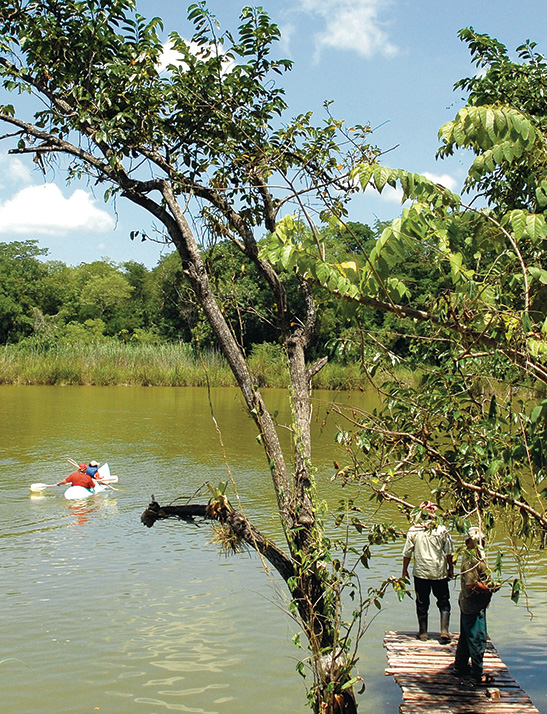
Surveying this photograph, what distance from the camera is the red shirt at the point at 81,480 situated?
1420 centimetres

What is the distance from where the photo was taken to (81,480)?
1427 cm

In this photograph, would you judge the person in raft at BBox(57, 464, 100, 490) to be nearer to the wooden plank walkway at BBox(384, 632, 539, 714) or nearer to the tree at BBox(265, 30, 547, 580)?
the wooden plank walkway at BBox(384, 632, 539, 714)

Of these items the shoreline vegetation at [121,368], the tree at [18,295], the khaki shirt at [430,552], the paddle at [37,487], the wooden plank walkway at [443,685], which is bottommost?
the wooden plank walkway at [443,685]

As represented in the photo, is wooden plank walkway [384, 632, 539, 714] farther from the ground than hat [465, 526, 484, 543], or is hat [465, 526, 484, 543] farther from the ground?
hat [465, 526, 484, 543]

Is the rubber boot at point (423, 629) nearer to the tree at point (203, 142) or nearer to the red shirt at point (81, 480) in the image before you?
the tree at point (203, 142)

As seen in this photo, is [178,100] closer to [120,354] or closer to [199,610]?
[199,610]

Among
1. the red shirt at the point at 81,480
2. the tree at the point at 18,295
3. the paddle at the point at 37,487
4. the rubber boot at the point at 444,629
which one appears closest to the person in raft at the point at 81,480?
the red shirt at the point at 81,480

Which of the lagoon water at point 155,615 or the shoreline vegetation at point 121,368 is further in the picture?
the shoreline vegetation at point 121,368

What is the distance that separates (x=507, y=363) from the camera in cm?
455

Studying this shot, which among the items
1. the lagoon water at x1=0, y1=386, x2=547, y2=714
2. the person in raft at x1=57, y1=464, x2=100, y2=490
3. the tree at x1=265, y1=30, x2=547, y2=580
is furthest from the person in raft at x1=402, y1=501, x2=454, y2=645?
the person in raft at x1=57, y1=464, x2=100, y2=490

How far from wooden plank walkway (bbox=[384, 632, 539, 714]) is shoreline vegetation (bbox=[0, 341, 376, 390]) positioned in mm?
29413

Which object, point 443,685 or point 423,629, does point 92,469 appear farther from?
point 443,685

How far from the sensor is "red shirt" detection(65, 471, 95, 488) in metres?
14.2

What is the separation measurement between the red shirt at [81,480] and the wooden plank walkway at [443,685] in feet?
28.7
